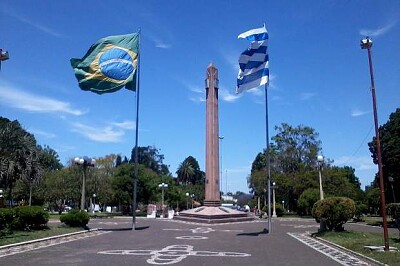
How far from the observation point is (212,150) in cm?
3997

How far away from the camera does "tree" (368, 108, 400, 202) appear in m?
34.2

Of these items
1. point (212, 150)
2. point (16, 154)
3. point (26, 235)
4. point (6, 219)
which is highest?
point (212, 150)

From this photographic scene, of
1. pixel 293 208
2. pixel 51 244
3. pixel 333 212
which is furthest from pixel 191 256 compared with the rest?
pixel 293 208

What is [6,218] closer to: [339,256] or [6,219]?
[6,219]

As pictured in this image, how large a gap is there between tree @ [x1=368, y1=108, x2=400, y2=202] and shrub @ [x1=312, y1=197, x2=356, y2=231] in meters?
15.9

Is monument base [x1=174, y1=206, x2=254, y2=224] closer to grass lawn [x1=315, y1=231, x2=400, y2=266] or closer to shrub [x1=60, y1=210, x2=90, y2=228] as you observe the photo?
shrub [x1=60, y1=210, x2=90, y2=228]

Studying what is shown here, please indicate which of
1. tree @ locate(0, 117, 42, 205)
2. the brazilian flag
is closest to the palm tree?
tree @ locate(0, 117, 42, 205)

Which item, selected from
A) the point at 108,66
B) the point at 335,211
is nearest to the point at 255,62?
the point at 108,66

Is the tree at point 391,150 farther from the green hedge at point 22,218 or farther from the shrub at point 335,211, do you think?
the green hedge at point 22,218

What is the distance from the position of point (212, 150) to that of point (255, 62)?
19.6m

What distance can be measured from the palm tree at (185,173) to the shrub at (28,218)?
115 metres

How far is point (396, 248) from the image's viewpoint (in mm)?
13852

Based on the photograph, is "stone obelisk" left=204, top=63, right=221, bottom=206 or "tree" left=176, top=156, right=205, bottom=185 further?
"tree" left=176, top=156, right=205, bottom=185

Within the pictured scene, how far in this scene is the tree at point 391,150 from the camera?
34.2m
